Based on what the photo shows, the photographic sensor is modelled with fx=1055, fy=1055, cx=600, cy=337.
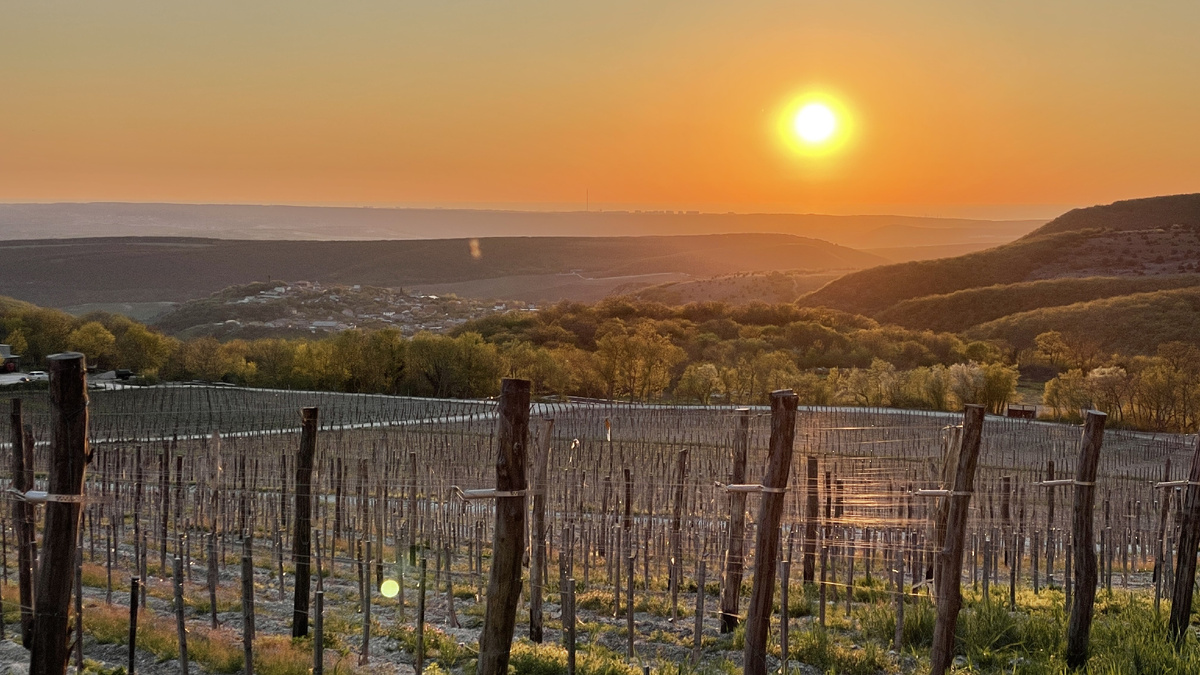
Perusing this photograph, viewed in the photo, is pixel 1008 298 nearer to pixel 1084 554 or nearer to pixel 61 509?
pixel 1084 554

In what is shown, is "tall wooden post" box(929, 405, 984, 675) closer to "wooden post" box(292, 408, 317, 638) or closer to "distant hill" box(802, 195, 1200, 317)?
"wooden post" box(292, 408, 317, 638)

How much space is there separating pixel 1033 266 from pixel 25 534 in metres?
121

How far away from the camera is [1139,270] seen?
11038cm

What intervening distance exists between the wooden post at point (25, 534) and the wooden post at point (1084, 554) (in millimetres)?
7658

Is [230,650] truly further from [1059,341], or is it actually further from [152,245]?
[152,245]

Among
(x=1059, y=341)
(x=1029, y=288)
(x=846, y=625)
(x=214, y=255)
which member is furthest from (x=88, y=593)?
(x=214, y=255)

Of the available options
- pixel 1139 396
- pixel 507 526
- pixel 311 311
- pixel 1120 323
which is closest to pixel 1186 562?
pixel 507 526

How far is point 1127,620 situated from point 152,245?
175 meters

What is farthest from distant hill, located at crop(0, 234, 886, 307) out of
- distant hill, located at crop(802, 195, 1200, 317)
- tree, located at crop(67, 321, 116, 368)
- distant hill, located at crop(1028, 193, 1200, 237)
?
tree, located at crop(67, 321, 116, 368)

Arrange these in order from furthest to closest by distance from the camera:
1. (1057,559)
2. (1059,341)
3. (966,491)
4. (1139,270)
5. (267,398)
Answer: (1139,270)
(1059,341)
(267,398)
(1057,559)
(966,491)

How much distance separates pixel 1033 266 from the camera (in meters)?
117

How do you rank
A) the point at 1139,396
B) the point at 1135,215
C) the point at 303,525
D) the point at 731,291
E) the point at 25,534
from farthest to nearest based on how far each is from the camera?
the point at 1135,215
the point at 731,291
the point at 1139,396
the point at 303,525
the point at 25,534

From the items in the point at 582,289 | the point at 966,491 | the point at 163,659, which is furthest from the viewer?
the point at 582,289

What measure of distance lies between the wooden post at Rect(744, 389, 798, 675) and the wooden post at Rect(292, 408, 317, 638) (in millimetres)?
4279
